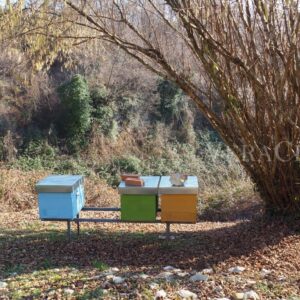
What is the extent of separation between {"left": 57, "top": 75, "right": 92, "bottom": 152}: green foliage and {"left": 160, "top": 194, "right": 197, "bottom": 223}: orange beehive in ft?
37.3

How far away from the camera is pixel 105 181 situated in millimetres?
13555

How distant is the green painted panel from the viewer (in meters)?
5.08

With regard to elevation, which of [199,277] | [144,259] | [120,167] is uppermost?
[120,167]

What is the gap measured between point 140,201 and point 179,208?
472 mm

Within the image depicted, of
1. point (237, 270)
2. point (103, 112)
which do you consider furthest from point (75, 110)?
point (237, 270)

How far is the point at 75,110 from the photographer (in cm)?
1634

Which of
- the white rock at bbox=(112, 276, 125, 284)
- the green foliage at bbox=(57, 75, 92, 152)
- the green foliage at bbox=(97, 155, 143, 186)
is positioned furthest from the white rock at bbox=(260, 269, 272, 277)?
the green foliage at bbox=(57, 75, 92, 152)

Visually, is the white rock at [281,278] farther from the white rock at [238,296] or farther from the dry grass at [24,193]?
the dry grass at [24,193]

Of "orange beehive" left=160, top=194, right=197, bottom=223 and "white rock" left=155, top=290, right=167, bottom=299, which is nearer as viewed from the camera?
"white rock" left=155, top=290, right=167, bottom=299

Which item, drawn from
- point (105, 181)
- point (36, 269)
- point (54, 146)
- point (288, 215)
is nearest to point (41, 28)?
point (36, 269)

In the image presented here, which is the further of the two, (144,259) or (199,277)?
(144,259)

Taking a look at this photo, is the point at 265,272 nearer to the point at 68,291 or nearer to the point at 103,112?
the point at 68,291

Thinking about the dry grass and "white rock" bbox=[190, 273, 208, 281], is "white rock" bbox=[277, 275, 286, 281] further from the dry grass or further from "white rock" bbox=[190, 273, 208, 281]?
the dry grass

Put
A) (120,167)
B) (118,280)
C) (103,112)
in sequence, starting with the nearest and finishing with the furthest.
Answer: (118,280) < (120,167) < (103,112)
